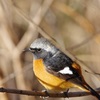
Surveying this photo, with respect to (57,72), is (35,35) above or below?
below

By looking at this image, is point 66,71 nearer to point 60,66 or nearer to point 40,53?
point 60,66

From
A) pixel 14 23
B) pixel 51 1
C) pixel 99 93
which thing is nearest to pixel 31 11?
pixel 14 23

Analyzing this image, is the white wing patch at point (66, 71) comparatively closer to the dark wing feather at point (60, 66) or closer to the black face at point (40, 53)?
the dark wing feather at point (60, 66)

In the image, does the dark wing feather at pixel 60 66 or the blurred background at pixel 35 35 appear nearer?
the dark wing feather at pixel 60 66

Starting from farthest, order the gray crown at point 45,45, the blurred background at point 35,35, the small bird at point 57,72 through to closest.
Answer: the blurred background at point 35,35 < the gray crown at point 45,45 < the small bird at point 57,72

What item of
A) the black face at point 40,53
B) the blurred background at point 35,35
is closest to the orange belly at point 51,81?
the black face at point 40,53

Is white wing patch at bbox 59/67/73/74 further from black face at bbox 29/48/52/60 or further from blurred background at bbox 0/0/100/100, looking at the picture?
blurred background at bbox 0/0/100/100

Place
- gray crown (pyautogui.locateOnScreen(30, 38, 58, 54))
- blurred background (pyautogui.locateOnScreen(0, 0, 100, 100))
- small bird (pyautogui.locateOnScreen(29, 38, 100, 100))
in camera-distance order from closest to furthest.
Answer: small bird (pyautogui.locateOnScreen(29, 38, 100, 100)) → gray crown (pyautogui.locateOnScreen(30, 38, 58, 54)) → blurred background (pyautogui.locateOnScreen(0, 0, 100, 100))

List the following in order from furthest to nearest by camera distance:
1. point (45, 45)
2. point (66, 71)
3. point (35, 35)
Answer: point (35, 35) < point (45, 45) < point (66, 71)

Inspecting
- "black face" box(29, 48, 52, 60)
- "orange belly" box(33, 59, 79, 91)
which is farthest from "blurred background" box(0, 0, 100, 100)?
"orange belly" box(33, 59, 79, 91)

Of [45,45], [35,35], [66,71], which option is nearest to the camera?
[66,71]

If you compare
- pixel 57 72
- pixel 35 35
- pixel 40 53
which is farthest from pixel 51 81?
pixel 35 35

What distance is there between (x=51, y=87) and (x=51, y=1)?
48.2 inches

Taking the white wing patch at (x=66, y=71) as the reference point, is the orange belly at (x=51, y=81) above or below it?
below
